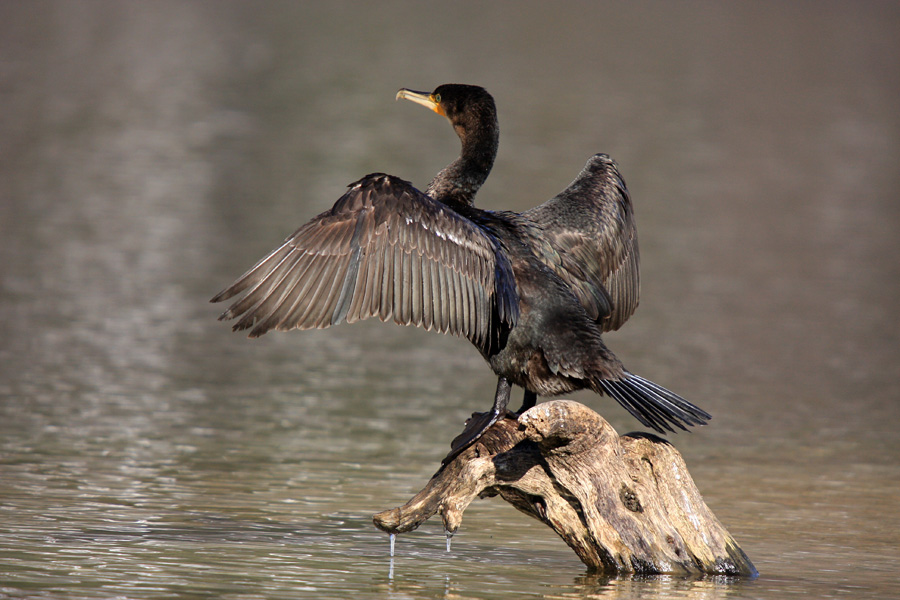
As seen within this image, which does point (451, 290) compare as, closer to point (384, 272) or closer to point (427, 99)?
point (384, 272)

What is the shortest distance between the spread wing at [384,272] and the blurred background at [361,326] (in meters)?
1.41

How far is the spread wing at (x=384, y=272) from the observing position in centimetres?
712

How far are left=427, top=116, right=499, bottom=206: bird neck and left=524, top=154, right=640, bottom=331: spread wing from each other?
399 mm

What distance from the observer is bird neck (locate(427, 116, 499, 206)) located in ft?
27.7

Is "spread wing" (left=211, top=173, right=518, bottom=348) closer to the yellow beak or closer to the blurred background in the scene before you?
the blurred background

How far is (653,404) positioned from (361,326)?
32.5ft

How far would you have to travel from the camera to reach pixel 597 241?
8742mm

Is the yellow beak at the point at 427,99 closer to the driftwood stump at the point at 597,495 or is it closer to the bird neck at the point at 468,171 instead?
the bird neck at the point at 468,171

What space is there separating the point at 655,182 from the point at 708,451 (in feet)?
53.7

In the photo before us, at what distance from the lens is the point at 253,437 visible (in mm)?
11492

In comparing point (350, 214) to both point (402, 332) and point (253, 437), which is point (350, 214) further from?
point (402, 332)

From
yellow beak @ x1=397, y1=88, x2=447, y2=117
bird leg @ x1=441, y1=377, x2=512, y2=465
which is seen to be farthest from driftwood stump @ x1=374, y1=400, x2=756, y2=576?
yellow beak @ x1=397, y1=88, x2=447, y2=117

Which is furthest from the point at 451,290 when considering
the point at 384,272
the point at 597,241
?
the point at 597,241

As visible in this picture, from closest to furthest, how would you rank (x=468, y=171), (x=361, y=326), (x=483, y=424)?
1. (x=483, y=424)
2. (x=468, y=171)
3. (x=361, y=326)
